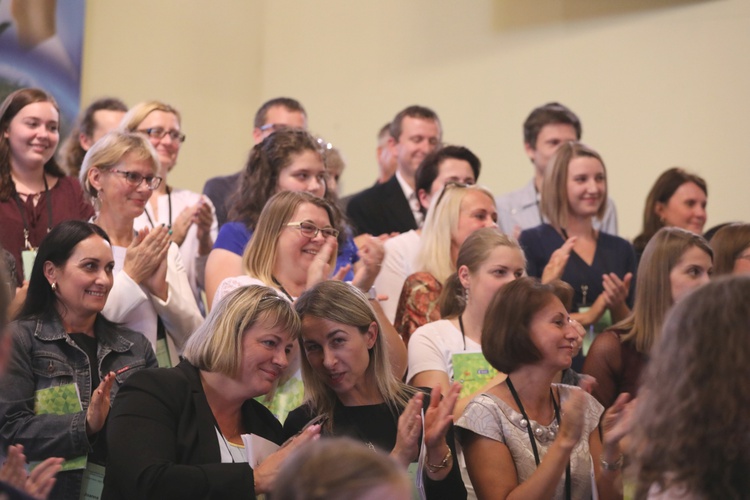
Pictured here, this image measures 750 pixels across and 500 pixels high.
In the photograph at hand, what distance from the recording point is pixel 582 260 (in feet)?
15.0

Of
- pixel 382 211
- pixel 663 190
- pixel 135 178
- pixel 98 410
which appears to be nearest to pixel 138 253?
pixel 135 178

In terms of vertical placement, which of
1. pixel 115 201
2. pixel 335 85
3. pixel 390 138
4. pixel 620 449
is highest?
pixel 335 85

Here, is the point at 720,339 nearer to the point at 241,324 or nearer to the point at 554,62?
the point at 241,324

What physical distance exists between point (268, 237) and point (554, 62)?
3.72 metres

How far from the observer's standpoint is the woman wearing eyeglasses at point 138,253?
12.2 ft

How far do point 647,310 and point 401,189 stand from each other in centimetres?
187

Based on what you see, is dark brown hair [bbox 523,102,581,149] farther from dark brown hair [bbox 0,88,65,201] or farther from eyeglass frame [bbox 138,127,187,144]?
dark brown hair [bbox 0,88,65,201]

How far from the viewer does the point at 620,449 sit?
3.01m

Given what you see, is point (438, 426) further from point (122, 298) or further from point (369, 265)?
point (122, 298)

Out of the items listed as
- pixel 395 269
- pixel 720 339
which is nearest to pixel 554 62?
pixel 395 269

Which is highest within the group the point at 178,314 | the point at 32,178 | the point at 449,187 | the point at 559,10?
the point at 559,10

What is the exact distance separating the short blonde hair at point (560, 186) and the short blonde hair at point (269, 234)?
1.30 m

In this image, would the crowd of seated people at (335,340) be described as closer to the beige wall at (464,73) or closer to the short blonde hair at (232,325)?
the short blonde hair at (232,325)

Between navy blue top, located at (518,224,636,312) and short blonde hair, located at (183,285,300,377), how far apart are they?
73.2 inches
